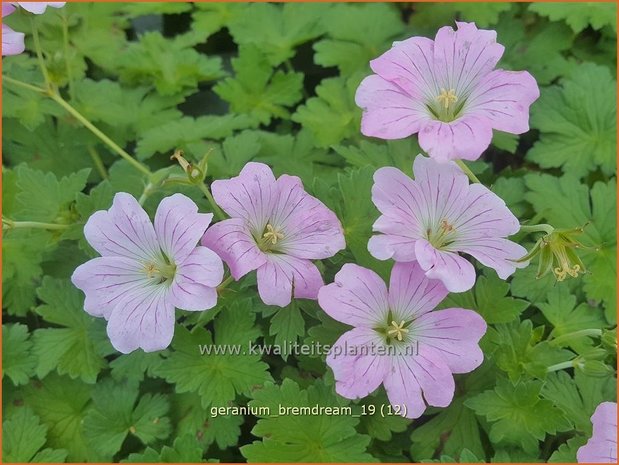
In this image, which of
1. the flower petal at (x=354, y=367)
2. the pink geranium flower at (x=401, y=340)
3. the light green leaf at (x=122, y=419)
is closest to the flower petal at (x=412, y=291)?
the pink geranium flower at (x=401, y=340)

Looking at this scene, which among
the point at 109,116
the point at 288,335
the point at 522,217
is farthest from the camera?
the point at 109,116

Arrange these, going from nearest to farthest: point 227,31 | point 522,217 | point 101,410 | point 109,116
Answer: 1. point 101,410
2. point 522,217
3. point 109,116
4. point 227,31

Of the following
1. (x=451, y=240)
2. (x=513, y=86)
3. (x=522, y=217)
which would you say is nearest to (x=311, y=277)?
(x=451, y=240)

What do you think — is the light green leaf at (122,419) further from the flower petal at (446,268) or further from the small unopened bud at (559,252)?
the small unopened bud at (559,252)

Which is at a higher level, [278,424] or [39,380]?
[39,380]

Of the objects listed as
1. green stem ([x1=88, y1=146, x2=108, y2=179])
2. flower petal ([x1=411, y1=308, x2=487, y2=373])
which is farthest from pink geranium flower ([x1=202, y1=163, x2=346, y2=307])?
green stem ([x1=88, y1=146, x2=108, y2=179])

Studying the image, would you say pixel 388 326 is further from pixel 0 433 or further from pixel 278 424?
pixel 0 433

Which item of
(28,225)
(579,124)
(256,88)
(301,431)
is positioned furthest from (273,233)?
(579,124)
